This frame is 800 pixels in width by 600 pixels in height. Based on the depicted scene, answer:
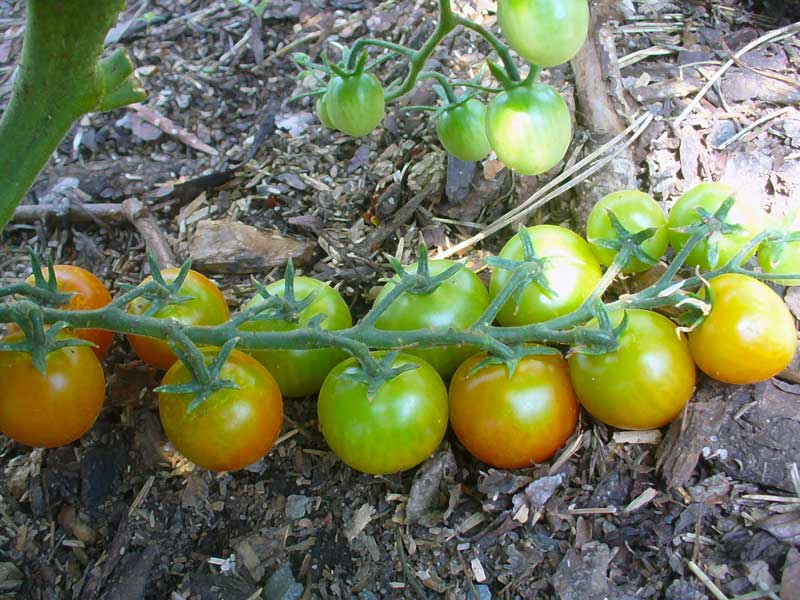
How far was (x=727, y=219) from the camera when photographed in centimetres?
178

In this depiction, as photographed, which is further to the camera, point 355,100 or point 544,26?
point 355,100

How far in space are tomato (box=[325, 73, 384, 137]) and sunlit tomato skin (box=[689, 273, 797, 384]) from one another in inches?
38.1

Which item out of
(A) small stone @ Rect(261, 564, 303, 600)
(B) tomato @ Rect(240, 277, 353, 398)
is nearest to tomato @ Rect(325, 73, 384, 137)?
(B) tomato @ Rect(240, 277, 353, 398)

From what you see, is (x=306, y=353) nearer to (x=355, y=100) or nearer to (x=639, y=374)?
(x=355, y=100)

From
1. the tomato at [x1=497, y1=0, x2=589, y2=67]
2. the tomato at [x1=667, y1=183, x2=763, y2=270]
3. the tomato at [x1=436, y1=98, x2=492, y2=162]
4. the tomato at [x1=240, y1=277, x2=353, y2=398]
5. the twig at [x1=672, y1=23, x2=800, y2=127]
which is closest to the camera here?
the tomato at [x1=497, y1=0, x2=589, y2=67]

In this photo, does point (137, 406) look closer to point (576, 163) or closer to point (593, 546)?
point (593, 546)

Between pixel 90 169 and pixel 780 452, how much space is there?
2397 millimetres

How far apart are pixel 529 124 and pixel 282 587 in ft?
3.97

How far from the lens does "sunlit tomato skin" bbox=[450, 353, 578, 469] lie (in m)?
1.71

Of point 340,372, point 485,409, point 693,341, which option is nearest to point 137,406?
point 340,372

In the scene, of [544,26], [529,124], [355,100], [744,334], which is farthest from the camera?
[355,100]

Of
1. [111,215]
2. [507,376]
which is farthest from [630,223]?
[111,215]

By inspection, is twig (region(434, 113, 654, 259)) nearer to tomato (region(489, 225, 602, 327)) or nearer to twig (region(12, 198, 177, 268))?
tomato (region(489, 225, 602, 327))

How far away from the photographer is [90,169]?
2.76 metres
